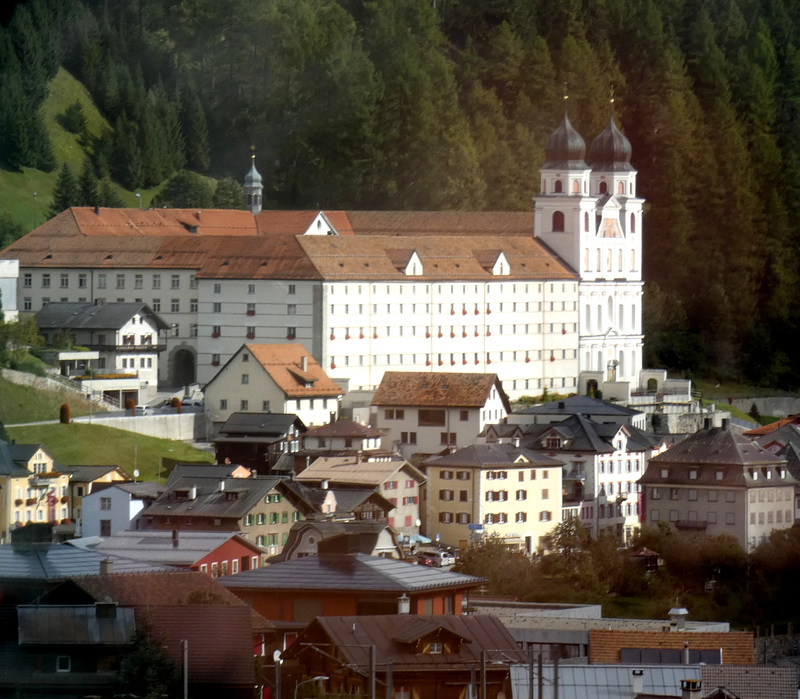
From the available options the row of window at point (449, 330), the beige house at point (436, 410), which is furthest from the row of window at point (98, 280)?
the beige house at point (436, 410)

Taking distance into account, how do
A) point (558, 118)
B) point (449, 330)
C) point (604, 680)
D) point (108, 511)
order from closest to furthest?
point (604, 680), point (108, 511), point (449, 330), point (558, 118)

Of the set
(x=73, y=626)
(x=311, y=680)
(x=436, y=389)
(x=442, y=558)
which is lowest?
(x=311, y=680)

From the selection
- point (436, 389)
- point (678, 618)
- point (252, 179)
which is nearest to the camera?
point (678, 618)

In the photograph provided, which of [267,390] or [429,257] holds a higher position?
[429,257]

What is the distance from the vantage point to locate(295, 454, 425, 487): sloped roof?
44375 millimetres

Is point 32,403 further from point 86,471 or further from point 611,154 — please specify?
point 611,154

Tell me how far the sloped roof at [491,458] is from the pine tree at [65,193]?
16.4 metres

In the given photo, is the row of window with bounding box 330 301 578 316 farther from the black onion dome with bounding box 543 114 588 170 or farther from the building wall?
the building wall

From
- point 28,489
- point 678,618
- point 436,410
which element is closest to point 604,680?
point 28,489

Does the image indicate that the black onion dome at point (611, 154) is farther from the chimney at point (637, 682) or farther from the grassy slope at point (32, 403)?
the chimney at point (637, 682)

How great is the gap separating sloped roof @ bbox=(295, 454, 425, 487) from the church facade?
9.42 meters

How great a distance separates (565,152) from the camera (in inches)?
2736

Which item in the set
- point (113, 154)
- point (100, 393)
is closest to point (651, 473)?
point (100, 393)

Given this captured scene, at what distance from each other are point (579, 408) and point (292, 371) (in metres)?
7.86
